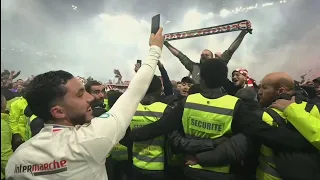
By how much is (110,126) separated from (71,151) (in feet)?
0.39

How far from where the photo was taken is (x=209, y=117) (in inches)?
56.7

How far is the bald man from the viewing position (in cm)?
140

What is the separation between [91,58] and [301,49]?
11.4 ft

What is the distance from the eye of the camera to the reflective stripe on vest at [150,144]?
5.82 ft

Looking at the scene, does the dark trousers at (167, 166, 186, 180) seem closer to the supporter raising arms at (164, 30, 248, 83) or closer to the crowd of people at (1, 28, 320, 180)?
the crowd of people at (1, 28, 320, 180)

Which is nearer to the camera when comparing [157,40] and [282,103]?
[157,40]

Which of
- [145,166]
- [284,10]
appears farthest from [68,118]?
[284,10]

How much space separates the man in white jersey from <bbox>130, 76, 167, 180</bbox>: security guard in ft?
3.01

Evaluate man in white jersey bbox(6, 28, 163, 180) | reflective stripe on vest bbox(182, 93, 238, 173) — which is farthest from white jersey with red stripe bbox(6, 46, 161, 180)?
reflective stripe on vest bbox(182, 93, 238, 173)

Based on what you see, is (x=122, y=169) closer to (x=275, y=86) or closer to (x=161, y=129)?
(x=161, y=129)

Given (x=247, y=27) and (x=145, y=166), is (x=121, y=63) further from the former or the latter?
(x=247, y=27)

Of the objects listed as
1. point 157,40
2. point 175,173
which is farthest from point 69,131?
point 175,173

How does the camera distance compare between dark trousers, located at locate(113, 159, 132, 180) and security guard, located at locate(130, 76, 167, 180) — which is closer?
security guard, located at locate(130, 76, 167, 180)

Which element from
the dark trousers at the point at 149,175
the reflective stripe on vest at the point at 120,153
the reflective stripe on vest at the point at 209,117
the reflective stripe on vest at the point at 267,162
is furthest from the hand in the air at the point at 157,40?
the reflective stripe on vest at the point at 120,153
